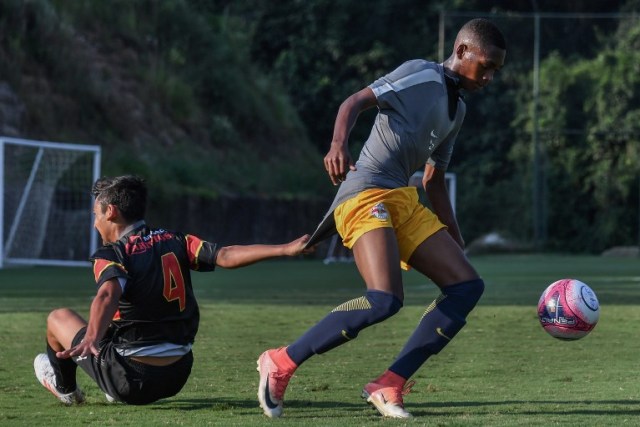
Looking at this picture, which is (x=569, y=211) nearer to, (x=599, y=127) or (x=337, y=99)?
(x=599, y=127)

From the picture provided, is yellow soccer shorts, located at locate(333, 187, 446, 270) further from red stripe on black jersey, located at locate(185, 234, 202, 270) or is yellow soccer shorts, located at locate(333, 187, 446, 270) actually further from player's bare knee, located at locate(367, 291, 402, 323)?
red stripe on black jersey, located at locate(185, 234, 202, 270)

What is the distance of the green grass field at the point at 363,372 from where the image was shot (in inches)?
239

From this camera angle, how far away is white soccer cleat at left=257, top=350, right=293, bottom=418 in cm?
604

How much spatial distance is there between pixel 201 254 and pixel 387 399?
110cm

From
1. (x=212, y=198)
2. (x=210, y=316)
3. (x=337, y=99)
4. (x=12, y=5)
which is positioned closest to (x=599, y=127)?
(x=337, y=99)

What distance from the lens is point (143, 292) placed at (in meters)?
6.09

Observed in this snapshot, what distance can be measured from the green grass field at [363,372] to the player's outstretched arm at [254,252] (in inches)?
28.1

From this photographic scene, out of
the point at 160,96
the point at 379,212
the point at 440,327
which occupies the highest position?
the point at 379,212

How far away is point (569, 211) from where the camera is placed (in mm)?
39688

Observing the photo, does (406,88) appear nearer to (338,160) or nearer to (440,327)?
(338,160)

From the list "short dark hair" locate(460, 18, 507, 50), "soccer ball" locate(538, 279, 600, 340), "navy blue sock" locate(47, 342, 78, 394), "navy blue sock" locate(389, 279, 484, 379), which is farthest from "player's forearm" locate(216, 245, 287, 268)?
"soccer ball" locate(538, 279, 600, 340)

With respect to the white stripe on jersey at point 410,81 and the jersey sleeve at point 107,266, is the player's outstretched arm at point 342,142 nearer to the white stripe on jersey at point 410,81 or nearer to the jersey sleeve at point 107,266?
the white stripe on jersey at point 410,81

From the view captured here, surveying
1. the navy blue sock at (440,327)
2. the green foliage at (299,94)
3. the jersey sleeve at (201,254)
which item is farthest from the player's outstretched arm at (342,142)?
the green foliage at (299,94)

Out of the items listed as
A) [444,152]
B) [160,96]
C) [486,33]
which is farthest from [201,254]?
[160,96]
